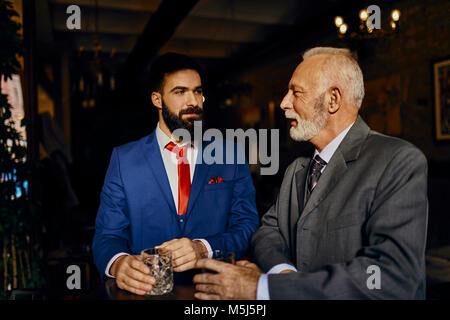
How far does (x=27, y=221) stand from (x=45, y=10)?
4764 millimetres

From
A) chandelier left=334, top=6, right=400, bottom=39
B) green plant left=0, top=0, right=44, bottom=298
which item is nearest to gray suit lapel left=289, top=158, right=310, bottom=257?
green plant left=0, top=0, right=44, bottom=298

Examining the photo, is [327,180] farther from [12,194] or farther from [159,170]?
[12,194]

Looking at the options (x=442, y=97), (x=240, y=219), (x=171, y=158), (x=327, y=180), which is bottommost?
(x=240, y=219)

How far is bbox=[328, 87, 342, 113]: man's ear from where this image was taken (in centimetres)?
159

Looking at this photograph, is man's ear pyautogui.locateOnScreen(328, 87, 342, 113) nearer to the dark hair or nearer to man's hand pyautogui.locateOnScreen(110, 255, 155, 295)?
the dark hair

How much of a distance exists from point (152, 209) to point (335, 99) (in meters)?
1.02

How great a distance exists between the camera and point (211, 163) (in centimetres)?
206

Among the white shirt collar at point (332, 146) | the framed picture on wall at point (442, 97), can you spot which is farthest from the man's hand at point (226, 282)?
the framed picture on wall at point (442, 97)

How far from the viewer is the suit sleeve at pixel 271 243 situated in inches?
61.5

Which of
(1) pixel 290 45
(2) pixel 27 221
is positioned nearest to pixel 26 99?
(2) pixel 27 221

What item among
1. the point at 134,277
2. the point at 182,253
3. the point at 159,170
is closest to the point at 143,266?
the point at 134,277

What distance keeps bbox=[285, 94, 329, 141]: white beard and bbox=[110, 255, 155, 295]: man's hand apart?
0.84 meters

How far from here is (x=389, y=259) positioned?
1.22 m

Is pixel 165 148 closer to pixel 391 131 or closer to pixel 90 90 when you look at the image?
pixel 391 131
